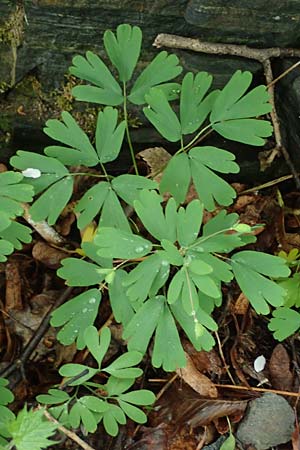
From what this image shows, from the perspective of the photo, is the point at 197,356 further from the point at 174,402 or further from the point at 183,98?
the point at 183,98

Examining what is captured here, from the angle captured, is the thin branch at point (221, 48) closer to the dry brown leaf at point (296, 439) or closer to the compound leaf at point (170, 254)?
the compound leaf at point (170, 254)

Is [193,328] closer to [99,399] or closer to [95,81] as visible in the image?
[99,399]

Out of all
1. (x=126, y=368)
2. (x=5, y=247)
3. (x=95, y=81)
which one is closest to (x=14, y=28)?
(x=95, y=81)

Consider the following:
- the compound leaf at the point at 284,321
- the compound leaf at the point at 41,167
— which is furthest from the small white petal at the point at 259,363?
the compound leaf at the point at 41,167

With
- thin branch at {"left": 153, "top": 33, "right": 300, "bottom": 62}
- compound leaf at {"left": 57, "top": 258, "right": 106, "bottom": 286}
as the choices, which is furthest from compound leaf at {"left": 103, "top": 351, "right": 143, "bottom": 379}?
thin branch at {"left": 153, "top": 33, "right": 300, "bottom": 62}

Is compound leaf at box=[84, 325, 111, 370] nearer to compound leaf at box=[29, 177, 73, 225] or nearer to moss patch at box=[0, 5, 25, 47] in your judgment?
compound leaf at box=[29, 177, 73, 225]

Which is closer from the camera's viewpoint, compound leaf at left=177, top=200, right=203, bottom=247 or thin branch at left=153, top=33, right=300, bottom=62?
compound leaf at left=177, top=200, right=203, bottom=247
